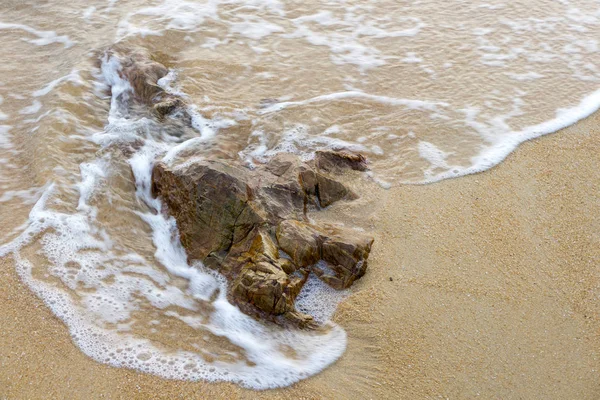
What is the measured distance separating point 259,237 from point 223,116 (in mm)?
1745

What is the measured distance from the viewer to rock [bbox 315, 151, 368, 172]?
12.3 ft

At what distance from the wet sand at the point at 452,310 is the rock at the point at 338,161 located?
0.26 m

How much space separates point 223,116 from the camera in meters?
4.36

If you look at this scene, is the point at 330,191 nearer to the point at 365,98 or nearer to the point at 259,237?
the point at 259,237

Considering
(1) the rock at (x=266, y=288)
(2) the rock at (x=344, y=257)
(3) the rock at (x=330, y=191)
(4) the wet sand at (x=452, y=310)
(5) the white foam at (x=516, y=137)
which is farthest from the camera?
(5) the white foam at (x=516, y=137)

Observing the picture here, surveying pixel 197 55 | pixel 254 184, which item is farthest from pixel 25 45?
pixel 254 184

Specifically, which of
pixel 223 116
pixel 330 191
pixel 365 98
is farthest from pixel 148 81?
pixel 330 191

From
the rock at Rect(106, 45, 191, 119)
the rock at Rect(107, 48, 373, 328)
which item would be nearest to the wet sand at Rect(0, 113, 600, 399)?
the rock at Rect(107, 48, 373, 328)

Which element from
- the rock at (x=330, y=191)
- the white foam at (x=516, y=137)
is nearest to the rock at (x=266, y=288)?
the rock at (x=330, y=191)

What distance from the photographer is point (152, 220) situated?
3.40 m

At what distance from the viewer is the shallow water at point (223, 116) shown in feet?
8.96

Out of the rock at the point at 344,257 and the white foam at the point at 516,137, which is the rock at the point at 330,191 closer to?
the rock at the point at 344,257

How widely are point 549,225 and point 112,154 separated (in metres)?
3.23

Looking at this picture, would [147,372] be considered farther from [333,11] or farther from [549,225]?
[333,11]
